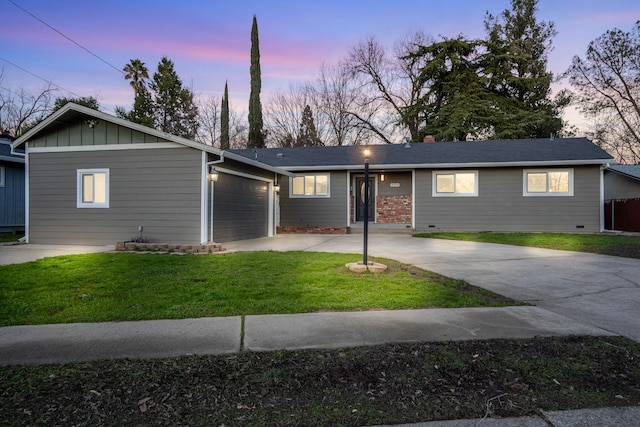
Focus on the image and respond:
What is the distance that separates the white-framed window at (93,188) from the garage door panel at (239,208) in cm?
330

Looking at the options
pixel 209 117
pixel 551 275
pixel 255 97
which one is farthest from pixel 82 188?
pixel 209 117

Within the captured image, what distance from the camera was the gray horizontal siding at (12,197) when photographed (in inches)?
576

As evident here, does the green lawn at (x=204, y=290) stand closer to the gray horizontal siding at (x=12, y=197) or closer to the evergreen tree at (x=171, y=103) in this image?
the gray horizontal siding at (x=12, y=197)

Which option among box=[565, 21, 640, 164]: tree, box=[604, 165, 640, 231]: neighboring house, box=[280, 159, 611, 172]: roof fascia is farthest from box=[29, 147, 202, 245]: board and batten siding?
box=[565, 21, 640, 164]: tree

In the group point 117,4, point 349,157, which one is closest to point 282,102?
point 349,157

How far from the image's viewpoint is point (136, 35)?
1451 cm

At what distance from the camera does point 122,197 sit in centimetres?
1069

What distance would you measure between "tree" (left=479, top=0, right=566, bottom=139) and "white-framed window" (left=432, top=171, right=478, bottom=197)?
10421 mm

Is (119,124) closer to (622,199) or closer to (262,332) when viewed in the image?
(262,332)

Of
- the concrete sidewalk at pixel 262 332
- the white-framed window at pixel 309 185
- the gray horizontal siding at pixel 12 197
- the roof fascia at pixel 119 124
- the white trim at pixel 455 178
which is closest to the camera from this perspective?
the concrete sidewalk at pixel 262 332

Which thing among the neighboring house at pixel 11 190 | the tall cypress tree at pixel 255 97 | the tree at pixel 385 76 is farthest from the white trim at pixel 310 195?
the tree at pixel 385 76

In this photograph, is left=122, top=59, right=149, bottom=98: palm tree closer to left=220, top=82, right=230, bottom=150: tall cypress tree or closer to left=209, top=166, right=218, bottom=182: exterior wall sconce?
left=220, top=82, right=230, bottom=150: tall cypress tree

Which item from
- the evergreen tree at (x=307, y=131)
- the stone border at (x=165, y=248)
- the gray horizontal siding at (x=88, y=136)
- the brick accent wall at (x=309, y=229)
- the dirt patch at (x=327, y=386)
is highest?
the evergreen tree at (x=307, y=131)

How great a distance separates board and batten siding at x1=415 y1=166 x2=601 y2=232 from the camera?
14.3 metres
